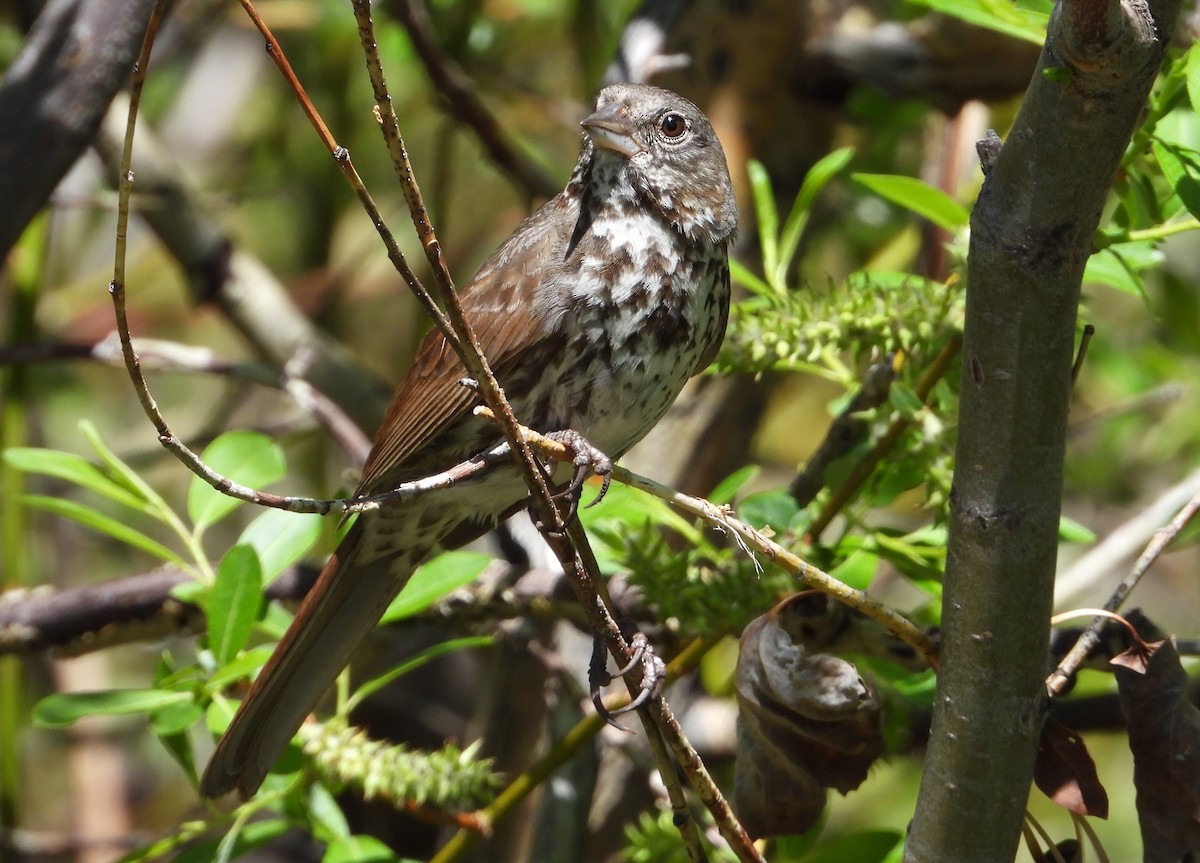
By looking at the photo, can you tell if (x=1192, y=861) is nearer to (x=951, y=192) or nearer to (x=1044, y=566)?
(x=1044, y=566)

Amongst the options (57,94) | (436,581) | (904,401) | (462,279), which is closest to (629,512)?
(436,581)

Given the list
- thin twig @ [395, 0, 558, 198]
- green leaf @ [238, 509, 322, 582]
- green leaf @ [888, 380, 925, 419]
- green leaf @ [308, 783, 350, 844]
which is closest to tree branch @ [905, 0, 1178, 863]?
green leaf @ [888, 380, 925, 419]

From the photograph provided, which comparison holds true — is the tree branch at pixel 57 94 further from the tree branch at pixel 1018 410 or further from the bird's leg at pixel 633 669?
the tree branch at pixel 1018 410

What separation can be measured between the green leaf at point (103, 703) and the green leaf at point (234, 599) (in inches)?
4.3

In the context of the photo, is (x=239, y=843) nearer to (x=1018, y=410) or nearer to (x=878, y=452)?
(x=878, y=452)

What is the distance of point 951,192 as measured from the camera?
320 centimetres

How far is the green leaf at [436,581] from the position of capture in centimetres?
232

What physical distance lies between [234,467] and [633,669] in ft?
3.11

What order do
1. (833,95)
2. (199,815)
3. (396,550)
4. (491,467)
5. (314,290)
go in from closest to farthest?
(491,467) → (396,550) → (833,95) → (199,815) → (314,290)

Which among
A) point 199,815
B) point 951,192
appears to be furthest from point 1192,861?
point 199,815

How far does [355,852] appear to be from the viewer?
2.17 meters

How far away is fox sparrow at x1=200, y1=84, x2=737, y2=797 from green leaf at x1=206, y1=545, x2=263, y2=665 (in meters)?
0.12

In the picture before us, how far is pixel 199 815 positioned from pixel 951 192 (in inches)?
100

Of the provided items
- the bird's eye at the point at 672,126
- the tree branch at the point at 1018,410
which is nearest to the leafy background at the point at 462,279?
the bird's eye at the point at 672,126
